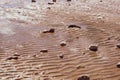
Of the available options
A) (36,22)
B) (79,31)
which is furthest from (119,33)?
(36,22)

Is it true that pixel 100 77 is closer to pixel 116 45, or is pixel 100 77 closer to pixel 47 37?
pixel 116 45

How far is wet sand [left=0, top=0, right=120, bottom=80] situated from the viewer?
5703 millimetres

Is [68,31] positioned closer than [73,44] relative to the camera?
No

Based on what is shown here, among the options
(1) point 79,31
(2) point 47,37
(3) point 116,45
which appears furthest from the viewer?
(1) point 79,31

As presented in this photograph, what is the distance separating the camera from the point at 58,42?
24.6ft

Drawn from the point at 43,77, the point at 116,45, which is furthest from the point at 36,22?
the point at 43,77

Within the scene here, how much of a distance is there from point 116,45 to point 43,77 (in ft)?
7.91

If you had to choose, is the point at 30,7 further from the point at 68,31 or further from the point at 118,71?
the point at 118,71

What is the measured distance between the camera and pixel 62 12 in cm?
1112

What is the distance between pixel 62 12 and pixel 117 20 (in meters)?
2.20

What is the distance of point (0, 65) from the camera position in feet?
19.6

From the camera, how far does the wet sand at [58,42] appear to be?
570cm

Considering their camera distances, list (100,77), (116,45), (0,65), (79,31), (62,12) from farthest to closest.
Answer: (62,12)
(79,31)
(116,45)
(0,65)
(100,77)

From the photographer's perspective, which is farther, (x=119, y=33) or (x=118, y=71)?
(x=119, y=33)
